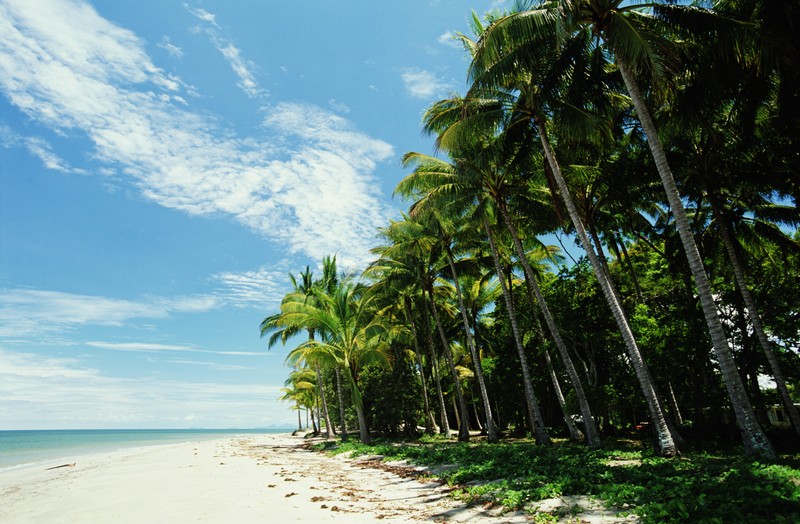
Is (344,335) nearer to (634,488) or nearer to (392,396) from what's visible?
(392,396)

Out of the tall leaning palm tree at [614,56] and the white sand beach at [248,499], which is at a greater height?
the tall leaning palm tree at [614,56]

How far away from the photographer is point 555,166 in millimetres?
11977

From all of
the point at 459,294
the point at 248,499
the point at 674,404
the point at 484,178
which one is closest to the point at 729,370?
the point at 484,178

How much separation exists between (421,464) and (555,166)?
9.26 meters

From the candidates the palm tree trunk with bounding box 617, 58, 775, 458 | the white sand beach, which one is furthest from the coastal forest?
the white sand beach

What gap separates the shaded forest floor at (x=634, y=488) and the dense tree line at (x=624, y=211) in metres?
1.86

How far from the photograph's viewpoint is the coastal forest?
336 inches

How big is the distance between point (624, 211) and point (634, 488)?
12.9m

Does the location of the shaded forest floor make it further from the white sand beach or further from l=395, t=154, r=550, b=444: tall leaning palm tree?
l=395, t=154, r=550, b=444: tall leaning palm tree

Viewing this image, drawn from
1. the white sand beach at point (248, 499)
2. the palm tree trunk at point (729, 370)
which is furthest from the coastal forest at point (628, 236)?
the white sand beach at point (248, 499)

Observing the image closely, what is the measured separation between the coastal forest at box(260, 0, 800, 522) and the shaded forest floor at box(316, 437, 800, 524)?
0.20ft

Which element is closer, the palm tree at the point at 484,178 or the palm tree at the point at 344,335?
the palm tree at the point at 484,178

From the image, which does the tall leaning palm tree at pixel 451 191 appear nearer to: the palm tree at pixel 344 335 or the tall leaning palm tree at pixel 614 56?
the tall leaning palm tree at pixel 614 56

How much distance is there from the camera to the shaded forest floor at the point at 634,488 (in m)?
4.87
